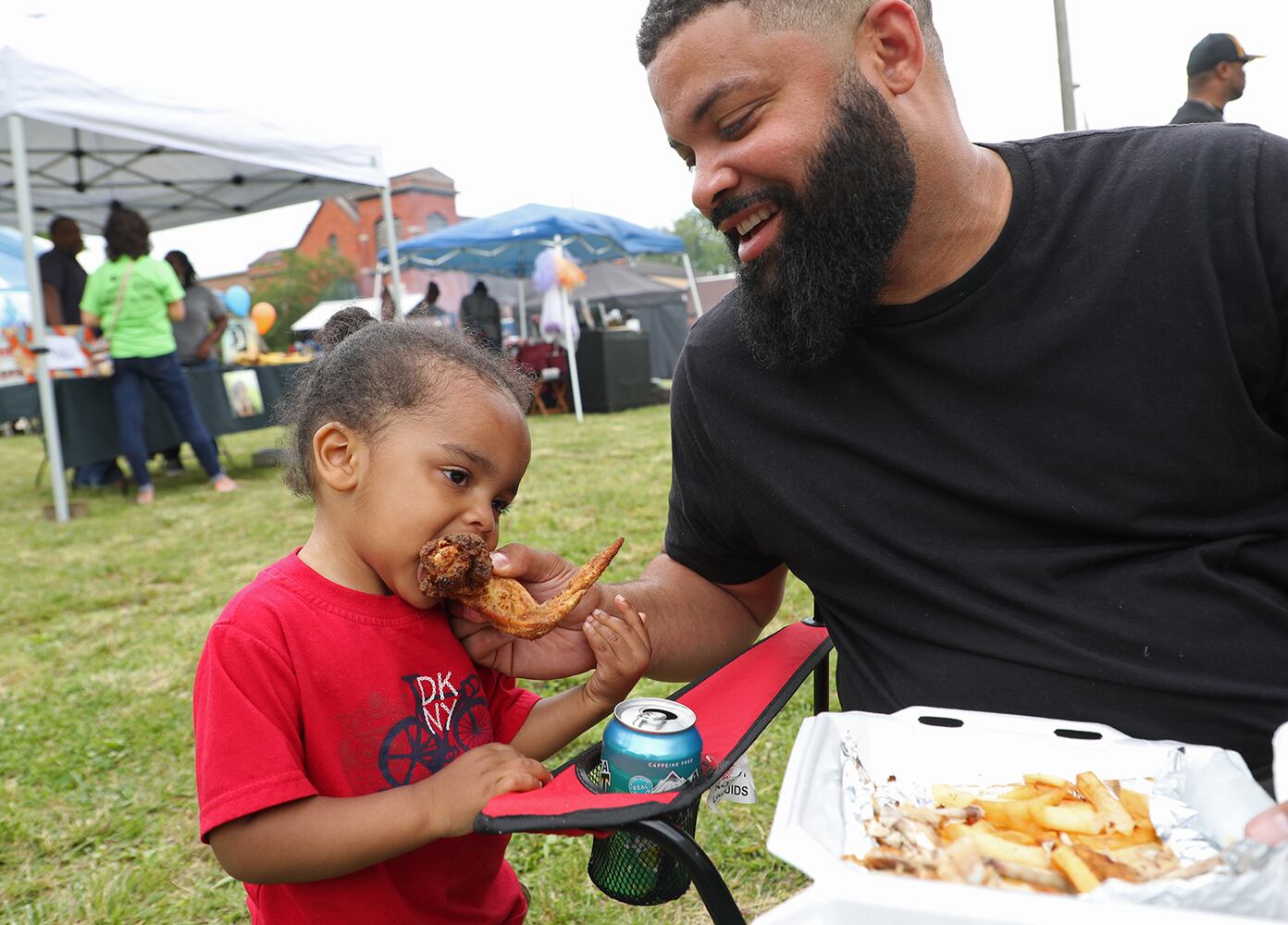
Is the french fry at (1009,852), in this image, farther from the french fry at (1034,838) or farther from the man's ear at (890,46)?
the man's ear at (890,46)

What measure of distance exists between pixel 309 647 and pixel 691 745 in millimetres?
588

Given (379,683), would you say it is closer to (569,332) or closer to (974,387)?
(974,387)

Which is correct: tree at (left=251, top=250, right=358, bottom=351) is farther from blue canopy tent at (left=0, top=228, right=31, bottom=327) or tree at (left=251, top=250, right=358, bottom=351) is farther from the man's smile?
the man's smile

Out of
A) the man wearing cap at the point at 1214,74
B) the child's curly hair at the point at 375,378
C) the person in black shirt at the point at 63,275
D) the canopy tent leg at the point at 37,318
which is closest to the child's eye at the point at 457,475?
the child's curly hair at the point at 375,378

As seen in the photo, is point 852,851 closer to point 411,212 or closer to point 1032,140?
point 1032,140

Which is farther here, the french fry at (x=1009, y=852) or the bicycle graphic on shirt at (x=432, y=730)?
the bicycle graphic on shirt at (x=432, y=730)

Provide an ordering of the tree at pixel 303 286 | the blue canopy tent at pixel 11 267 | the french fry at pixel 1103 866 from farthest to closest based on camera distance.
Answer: the tree at pixel 303 286
the blue canopy tent at pixel 11 267
the french fry at pixel 1103 866

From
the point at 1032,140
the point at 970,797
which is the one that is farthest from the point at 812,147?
the point at 970,797

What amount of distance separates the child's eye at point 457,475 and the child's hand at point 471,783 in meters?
0.42

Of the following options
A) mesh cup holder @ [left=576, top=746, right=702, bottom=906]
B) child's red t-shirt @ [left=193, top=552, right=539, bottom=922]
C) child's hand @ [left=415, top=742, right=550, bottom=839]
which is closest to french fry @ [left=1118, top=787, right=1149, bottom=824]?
mesh cup holder @ [left=576, top=746, right=702, bottom=906]

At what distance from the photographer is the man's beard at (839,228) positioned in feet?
5.38

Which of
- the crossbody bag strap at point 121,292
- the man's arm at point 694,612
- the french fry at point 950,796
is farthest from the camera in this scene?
the crossbody bag strap at point 121,292

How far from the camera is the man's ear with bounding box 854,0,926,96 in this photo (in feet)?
5.49

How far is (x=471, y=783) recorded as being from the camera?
1366 millimetres
